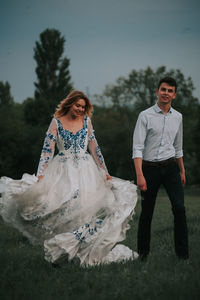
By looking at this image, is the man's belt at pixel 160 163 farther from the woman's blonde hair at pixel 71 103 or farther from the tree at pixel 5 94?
the tree at pixel 5 94

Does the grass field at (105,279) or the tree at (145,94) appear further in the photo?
the tree at (145,94)

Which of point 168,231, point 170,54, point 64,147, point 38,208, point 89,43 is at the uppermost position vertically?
point 89,43

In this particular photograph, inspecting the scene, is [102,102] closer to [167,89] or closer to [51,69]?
[51,69]

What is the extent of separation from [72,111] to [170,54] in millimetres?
67272

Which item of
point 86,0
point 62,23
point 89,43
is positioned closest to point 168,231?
point 62,23

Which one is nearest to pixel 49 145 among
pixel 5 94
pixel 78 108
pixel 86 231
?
pixel 78 108

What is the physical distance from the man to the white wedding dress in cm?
37

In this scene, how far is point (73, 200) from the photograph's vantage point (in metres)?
5.62

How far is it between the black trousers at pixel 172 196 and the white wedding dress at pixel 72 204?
0.86 feet

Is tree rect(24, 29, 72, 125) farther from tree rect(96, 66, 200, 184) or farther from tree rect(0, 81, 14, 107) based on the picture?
tree rect(0, 81, 14, 107)

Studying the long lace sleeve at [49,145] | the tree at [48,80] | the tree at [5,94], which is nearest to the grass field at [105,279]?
the long lace sleeve at [49,145]

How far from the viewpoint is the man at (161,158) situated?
564cm

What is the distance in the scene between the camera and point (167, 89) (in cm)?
582

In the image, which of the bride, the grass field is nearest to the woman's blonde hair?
the bride
